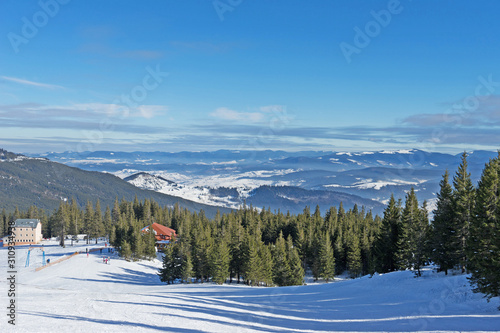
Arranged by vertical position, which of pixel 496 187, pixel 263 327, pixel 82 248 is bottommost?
pixel 82 248

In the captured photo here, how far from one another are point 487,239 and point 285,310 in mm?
19333

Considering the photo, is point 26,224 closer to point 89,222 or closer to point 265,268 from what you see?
point 89,222

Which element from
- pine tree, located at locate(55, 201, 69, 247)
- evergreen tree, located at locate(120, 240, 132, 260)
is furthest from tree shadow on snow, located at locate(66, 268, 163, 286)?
pine tree, located at locate(55, 201, 69, 247)

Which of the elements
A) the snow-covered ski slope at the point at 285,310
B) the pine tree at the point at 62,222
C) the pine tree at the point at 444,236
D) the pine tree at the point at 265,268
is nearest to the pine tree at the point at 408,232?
the pine tree at the point at 444,236

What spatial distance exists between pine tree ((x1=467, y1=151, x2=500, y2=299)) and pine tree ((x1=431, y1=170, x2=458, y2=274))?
21.8ft

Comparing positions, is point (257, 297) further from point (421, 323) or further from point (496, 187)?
point (496, 187)

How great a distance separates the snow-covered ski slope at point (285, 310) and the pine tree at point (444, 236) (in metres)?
1.95

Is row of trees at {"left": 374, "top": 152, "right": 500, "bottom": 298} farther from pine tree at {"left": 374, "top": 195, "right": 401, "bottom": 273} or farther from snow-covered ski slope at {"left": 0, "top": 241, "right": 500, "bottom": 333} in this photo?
snow-covered ski slope at {"left": 0, "top": 241, "right": 500, "bottom": 333}

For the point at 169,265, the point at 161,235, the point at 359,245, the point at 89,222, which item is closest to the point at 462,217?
the point at 359,245

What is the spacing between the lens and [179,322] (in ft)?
88.5

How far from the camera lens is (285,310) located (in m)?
33.1

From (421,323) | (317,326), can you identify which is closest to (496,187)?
(421,323)

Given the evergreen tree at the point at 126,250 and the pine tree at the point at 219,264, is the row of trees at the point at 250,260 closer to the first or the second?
the pine tree at the point at 219,264

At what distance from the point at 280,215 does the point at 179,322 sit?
88845 mm
